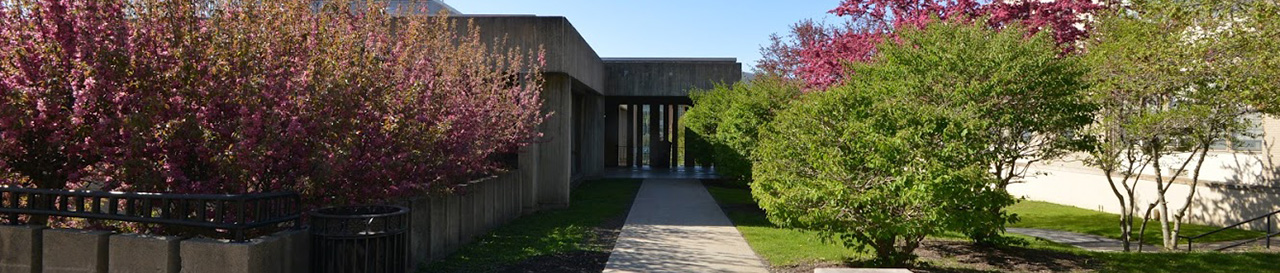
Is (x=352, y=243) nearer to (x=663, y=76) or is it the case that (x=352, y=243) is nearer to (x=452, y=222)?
(x=452, y=222)

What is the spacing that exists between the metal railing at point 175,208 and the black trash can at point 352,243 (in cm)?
24

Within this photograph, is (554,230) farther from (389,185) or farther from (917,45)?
(917,45)

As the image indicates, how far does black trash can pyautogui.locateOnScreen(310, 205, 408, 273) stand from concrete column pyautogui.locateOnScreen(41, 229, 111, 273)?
141 centimetres

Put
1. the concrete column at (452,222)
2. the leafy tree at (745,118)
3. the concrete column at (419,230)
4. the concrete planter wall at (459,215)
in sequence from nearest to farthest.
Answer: the concrete column at (419,230)
the concrete planter wall at (459,215)
the concrete column at (452,222)
the leafy tree at (745,118)

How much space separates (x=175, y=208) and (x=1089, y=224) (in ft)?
58.2

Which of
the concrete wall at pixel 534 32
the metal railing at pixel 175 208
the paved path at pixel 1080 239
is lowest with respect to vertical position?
the paved path at pixel 1080 239

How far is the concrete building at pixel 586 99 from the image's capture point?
47.0 ft

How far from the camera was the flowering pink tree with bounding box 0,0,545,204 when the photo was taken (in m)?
5.52

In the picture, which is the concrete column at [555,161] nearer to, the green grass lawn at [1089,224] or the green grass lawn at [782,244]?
the green grass lawn at [782,244]

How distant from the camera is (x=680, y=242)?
34.6 feet

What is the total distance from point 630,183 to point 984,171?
17.1 m

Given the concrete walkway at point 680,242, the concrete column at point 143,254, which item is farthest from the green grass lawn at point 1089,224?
the concrete column at point 143,254

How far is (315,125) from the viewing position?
6.02 metres

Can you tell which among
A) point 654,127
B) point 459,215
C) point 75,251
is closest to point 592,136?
point 654,127
